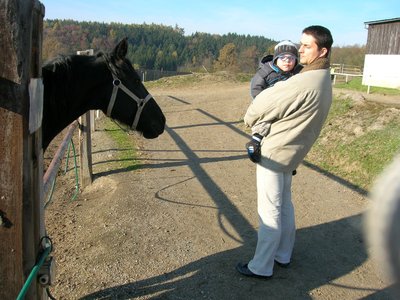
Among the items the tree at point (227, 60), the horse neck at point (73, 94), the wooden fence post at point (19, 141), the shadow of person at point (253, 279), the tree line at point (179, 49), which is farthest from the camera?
the tree line at point (179, 49)

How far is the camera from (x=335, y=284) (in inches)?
137

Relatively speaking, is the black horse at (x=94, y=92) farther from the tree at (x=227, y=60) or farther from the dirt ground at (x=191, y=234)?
the tree at (x=227, y=60)

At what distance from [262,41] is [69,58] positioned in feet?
357

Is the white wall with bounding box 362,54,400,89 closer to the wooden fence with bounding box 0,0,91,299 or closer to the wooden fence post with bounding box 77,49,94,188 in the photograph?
the wooden fence post with bounding box 77,49,94,188

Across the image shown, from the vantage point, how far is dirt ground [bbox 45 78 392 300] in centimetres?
337

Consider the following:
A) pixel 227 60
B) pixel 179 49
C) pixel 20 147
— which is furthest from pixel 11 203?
pixel 179 49

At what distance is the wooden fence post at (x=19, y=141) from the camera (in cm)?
154

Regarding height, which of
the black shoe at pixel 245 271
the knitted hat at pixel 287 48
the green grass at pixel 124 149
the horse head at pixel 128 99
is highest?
the knitted hat at pixel 287 48

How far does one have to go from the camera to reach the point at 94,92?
10.5ft

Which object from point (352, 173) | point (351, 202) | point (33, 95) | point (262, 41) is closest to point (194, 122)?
point (352, 173)

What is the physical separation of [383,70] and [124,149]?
2040cm

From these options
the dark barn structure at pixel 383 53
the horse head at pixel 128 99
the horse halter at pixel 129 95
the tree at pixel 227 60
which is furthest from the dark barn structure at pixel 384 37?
the tree at pixel 227 60

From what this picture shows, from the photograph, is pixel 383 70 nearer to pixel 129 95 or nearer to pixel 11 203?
pixel 129 95

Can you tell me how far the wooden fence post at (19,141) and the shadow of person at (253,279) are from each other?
155 cm
